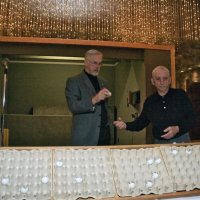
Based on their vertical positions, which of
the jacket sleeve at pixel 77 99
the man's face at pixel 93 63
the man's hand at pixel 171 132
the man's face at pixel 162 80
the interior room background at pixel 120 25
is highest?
the interior room background at pixel 120 25

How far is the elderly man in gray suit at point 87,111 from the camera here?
3.81 ft

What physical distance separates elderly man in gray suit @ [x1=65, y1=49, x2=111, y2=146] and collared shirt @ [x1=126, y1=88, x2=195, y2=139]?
0.43 feet

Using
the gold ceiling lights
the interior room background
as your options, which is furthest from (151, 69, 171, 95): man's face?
the gold ceiling lights

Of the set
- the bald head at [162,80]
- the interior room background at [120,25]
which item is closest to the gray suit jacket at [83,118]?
the bald head at [162,80]

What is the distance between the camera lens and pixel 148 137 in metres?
2.06

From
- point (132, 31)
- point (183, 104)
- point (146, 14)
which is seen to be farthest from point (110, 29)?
point (183, 104)

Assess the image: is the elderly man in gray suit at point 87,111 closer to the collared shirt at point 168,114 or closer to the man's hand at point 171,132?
the collared shirt at point 168,114

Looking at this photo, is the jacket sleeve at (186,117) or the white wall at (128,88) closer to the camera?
the jacket sleeve at (186,117)

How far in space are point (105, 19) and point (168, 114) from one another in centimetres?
116

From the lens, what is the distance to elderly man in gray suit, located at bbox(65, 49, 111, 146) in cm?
116

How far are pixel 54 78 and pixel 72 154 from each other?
285cm

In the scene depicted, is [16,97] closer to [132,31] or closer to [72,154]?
[132,31]

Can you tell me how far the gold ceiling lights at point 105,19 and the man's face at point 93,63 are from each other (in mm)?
869

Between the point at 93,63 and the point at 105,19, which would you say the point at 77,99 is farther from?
the point at 105,19
